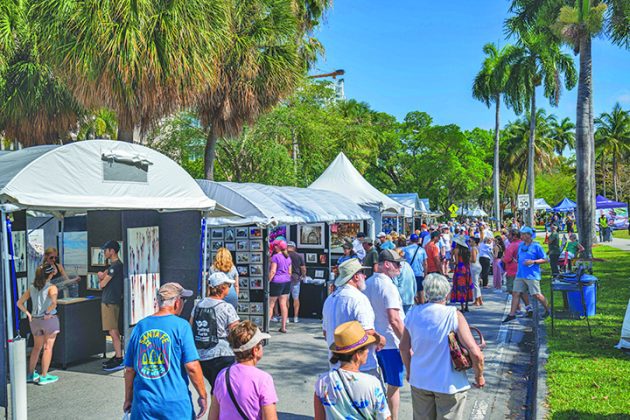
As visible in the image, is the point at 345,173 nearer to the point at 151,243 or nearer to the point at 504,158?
the point at 151,243

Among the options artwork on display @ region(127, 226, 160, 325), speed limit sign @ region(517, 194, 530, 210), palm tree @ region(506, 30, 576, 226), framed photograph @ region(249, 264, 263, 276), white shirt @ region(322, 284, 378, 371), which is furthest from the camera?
palm tree @ region(506, 30, 576, 226)

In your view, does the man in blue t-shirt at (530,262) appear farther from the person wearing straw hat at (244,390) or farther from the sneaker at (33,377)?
the sneaker at (33,377)

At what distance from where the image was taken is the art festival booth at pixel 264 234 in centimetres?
1089

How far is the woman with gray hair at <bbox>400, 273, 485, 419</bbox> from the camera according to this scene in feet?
13.9

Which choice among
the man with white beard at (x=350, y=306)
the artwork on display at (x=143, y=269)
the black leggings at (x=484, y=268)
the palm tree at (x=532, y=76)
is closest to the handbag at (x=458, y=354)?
the man with white beard at (x=350, y=306)

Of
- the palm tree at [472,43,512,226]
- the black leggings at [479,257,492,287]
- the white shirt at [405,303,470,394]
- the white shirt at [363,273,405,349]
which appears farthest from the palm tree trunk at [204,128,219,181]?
the palm tree at [472,43,512,226]

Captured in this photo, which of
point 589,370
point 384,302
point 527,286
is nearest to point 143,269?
point 384,302

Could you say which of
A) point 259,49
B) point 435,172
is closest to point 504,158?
point 435,172

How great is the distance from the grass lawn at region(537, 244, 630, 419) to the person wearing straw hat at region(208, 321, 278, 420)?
13.2ft

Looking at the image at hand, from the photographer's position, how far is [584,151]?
1789cm

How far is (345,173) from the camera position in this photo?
21.2 m

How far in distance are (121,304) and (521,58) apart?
40.0 metres

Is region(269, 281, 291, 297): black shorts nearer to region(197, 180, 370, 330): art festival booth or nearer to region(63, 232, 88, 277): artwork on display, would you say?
region(197, 180, 370, 330): art festival booth

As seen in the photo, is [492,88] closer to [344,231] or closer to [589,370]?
[344,231]
